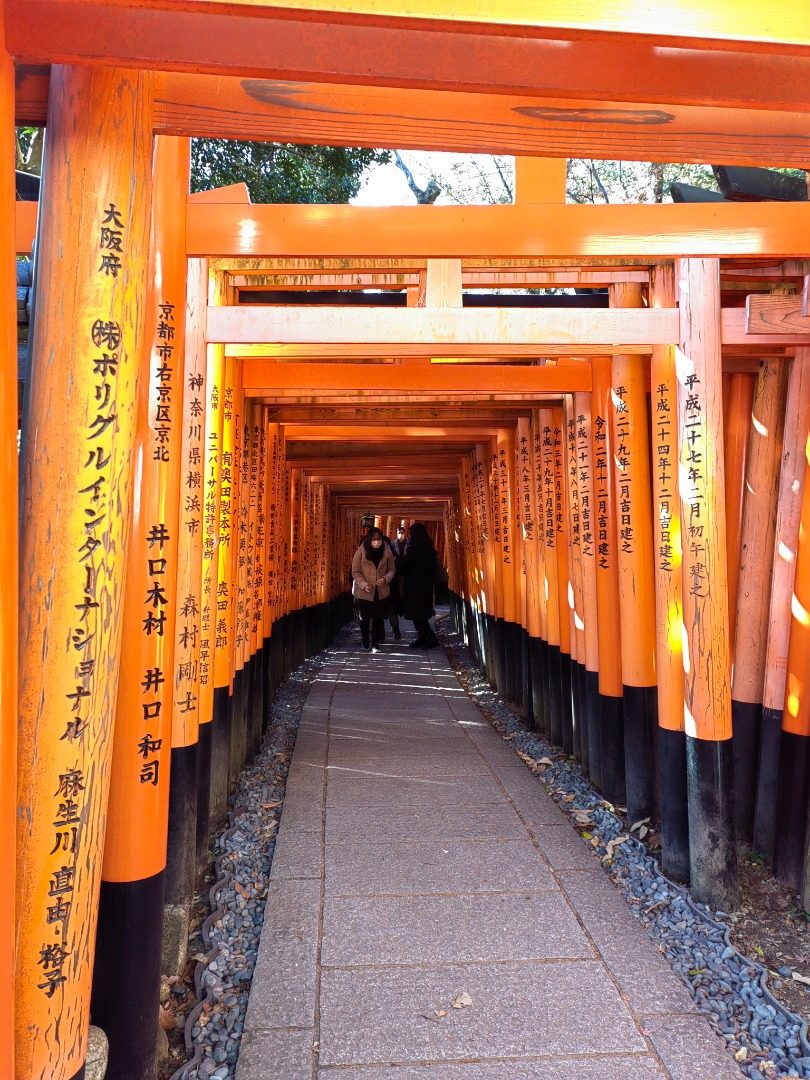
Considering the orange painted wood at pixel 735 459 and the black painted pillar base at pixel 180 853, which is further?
the orange painted wood at pixel 735 459

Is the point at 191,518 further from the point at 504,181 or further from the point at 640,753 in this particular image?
the point at 504,181

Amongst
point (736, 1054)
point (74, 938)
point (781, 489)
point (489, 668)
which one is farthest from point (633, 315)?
point (489, 668)

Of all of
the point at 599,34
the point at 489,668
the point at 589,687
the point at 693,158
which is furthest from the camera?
the point at 489,668

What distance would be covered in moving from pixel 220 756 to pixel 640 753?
247 centimetres

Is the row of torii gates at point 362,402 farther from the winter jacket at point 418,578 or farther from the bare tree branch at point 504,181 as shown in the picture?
the bare tree branch at point 504,181

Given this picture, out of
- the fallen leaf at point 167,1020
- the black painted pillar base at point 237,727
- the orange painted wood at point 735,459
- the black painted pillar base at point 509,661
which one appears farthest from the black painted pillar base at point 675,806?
the black painted pillar base at point 509,661

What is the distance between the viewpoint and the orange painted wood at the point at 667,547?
12.7 ft

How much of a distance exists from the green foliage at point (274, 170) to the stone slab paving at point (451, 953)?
250 inches

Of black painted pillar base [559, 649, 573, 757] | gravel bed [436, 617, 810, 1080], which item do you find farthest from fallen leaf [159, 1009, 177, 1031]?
black painted pillar base [559, 649, 573, 757]

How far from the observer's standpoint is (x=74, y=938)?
1.65 metres

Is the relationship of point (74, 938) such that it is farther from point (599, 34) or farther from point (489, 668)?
point (489, 668)

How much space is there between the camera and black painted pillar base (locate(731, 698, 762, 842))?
4402 mm

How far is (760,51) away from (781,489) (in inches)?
117

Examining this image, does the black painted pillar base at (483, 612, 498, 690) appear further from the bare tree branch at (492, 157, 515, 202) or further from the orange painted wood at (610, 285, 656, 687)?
the bare tree branch at (492, 157, 515, 202)
